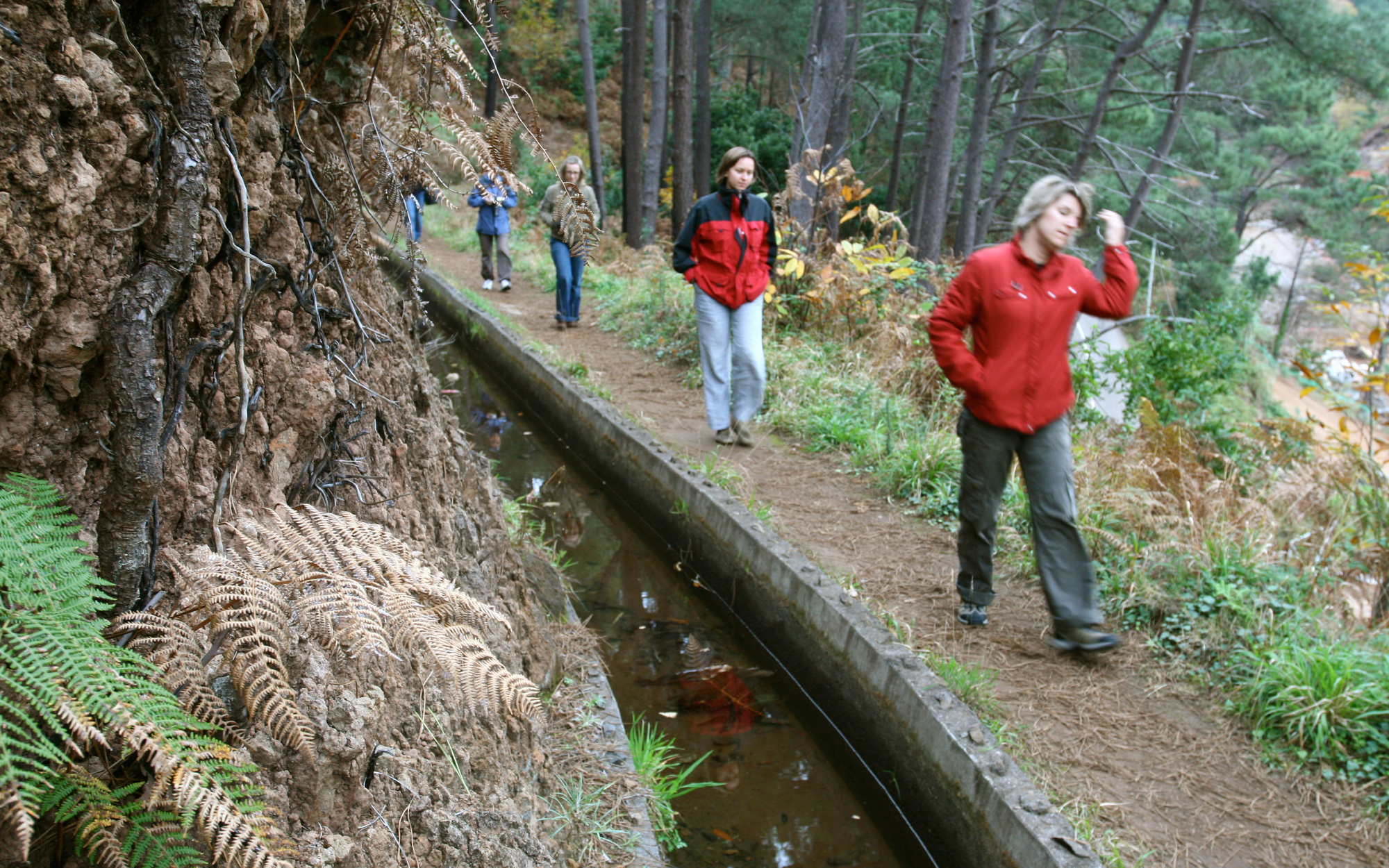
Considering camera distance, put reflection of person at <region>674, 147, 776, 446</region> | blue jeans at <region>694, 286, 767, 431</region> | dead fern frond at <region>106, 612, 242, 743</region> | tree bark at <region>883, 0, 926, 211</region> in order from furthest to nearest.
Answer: tree bark at <region>883, 0, 926, 211</region>
blue jeans at <region>694, 286, 767, 431</region>
reflection of person at <region>674, 147, 776, 446</region>
dead fern frond at <region>106, 612, 242, 743</region>

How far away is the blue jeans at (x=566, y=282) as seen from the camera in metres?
10.8

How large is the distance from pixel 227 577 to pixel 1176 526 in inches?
189

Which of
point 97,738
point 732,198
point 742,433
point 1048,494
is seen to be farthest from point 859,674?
point 732,198

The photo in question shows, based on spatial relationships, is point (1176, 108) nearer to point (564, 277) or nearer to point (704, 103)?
point (704, 103)

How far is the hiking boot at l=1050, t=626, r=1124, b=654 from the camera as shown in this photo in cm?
396

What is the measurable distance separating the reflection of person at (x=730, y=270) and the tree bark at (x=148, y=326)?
14.8 ft

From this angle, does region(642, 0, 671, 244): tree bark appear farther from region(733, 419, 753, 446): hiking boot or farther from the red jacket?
the red jacket

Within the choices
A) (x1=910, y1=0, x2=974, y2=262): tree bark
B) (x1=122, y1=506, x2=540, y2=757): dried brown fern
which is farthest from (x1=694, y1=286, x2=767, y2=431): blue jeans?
(x1=910, y1=0, x2=974, y2=262): tree bark

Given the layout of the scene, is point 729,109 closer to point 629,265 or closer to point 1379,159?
point 629,265

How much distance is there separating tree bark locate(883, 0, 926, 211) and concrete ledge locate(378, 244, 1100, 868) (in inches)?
767

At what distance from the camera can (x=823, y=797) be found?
3.79 metres

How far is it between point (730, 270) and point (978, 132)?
13.9 metres

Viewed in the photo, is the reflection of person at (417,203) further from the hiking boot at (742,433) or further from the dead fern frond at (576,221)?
the hiking boot at (742,433)

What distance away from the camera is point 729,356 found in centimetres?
662
